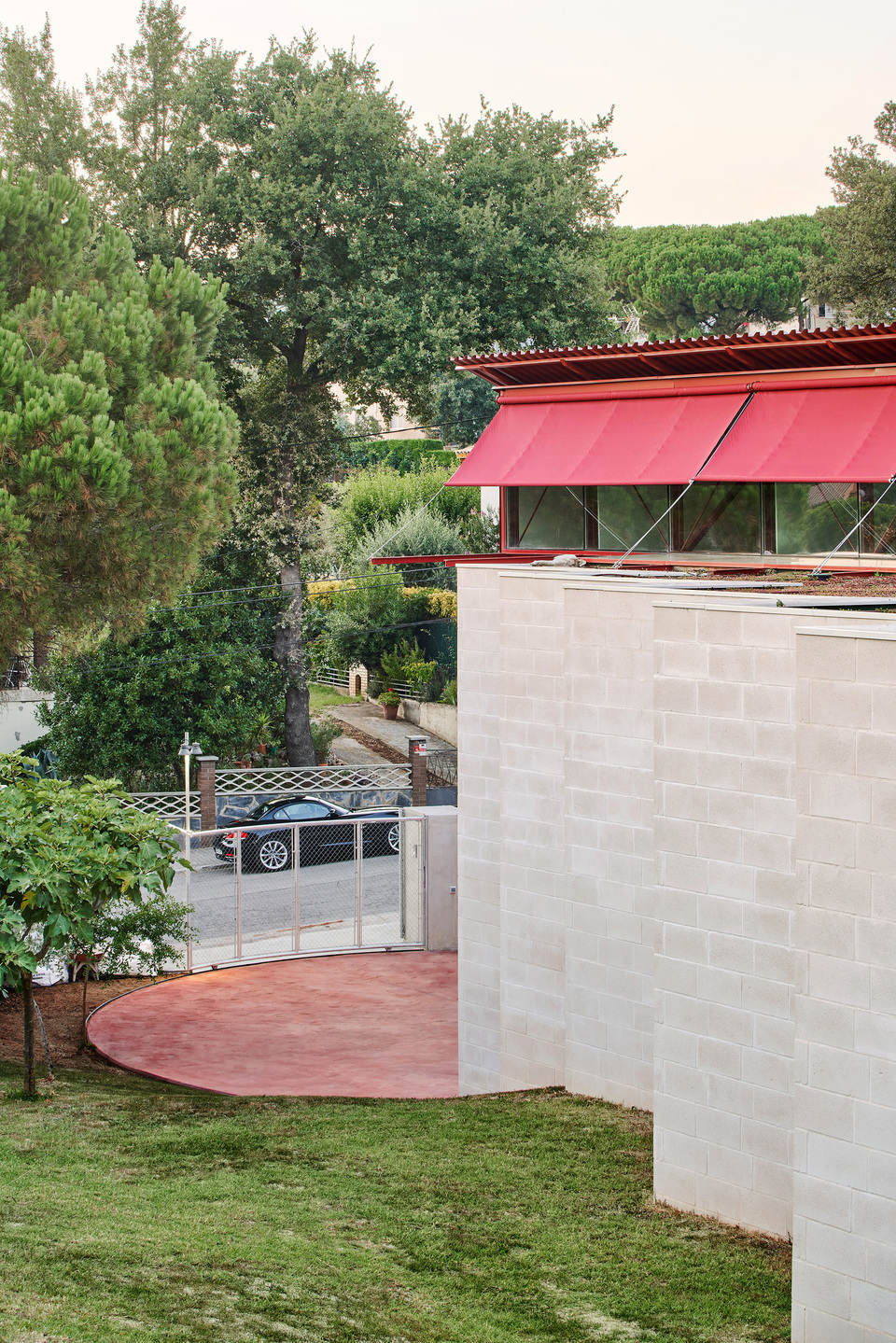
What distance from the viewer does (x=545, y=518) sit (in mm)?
18125

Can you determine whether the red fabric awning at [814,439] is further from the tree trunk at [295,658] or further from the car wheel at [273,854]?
the tree trunk at [295,658]

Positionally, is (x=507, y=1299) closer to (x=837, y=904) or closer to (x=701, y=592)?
(x=837, y=904)

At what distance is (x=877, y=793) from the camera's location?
740cm

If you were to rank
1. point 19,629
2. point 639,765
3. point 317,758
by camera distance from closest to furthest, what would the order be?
point 639,765
point 19,629
point 317,758

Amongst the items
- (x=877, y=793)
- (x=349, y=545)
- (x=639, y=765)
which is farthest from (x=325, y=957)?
(x=349, y=545)

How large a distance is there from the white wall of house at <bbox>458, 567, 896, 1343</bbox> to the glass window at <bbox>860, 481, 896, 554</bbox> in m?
4.60

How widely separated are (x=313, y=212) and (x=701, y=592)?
24806mm

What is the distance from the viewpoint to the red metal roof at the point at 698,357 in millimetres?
15039

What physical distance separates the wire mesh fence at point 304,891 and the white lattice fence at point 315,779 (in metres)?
4.03

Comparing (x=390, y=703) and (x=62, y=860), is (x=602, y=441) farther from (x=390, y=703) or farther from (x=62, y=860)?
(x=390, y=703)

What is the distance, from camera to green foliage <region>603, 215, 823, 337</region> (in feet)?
231

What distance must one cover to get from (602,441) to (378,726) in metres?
22.5

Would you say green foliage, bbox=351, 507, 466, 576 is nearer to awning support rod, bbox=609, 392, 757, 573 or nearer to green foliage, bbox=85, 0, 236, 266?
green foliage, bbox=85, 0, 236, 266

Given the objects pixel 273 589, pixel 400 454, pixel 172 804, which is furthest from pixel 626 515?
pixel 400 454
